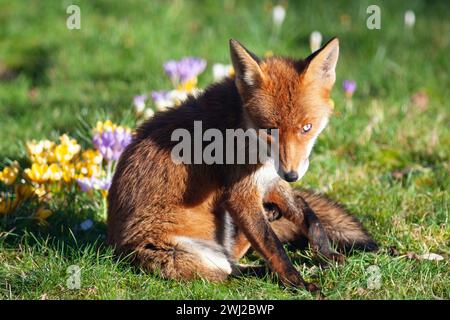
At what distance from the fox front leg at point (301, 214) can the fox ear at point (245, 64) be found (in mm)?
749

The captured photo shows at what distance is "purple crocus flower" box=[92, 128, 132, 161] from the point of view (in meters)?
5.45

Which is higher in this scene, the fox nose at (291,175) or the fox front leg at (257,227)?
the fox nose at (291,175)

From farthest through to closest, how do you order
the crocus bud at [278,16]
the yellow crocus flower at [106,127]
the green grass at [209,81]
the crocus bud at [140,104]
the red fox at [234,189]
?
the crocus bud at [278,16] < the crocus bud at [140,104] < the yellow crocus flower at [106,127] < the green grass at [209,81] < the red fox at [234,189]

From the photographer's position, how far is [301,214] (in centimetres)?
466

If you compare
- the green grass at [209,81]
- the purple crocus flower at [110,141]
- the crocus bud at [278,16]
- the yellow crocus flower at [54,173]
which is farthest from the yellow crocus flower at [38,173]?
the crocus bud at [278,16]

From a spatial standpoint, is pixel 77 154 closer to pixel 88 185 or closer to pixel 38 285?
pixel 88 185

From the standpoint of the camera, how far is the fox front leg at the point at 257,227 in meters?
4.27

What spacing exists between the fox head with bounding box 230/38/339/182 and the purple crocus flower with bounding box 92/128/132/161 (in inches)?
55.7

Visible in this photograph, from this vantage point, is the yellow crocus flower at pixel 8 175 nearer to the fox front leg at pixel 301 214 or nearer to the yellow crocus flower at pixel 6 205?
the yellow crocus flower at pixel 6 205

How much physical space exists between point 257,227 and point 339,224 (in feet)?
2.21

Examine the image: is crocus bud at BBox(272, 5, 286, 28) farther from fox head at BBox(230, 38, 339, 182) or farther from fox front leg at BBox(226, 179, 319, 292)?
fox front leg at BBox(226, 179, 319, 292)
